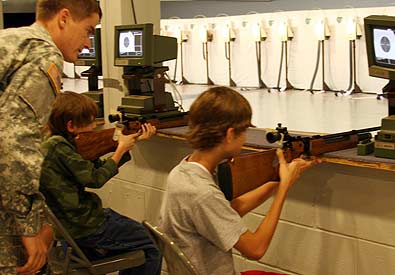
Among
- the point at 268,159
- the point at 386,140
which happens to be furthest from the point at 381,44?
the point at 268,159

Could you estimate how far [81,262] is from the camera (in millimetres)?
2564

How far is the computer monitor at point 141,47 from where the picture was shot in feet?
11.8

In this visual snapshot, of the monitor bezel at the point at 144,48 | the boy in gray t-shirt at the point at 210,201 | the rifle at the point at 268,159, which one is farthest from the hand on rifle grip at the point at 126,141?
the boy in gray t-shirt at the point at 210,201

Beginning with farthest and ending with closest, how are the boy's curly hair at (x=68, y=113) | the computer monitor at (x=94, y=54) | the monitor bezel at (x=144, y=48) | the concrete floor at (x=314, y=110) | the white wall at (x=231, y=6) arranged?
the white wall at (x=231, y=6)
the concrete floor at (x=314, y=110)
the computer monitor at (x=94, y=54)
the monitor bezel at (x=144, y=48)
the boy's curly hair at (x=68, y=113)

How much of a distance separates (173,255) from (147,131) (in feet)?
5.50

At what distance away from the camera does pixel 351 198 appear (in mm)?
2715

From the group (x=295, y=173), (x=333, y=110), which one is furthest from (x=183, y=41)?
(x=295, y=173)

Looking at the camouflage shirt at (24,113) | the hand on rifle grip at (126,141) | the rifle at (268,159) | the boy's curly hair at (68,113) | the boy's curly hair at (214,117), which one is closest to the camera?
the camouflage shirt at (24,113)

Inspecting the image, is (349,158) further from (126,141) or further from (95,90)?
(95,90)

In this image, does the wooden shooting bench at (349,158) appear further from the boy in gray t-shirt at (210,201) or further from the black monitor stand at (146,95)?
the black monitor stand at (146,95)

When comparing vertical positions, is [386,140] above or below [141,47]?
below

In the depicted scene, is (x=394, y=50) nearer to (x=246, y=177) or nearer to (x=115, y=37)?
(x=246, y=177)

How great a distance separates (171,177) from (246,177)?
30 centimetres

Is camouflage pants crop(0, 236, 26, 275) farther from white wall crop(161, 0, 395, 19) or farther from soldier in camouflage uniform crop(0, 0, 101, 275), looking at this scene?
white wall crop(161, 0, 395, 19)
